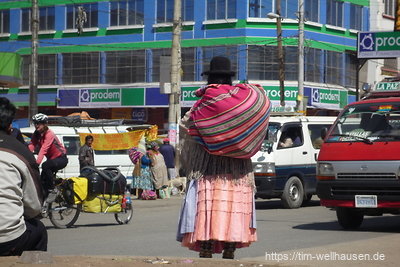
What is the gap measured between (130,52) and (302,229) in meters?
36.8

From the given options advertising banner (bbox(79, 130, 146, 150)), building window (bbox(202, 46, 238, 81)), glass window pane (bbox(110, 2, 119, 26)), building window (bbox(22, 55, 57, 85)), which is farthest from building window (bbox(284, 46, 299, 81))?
advertising banner (bbox(79, 130, 146, 150))

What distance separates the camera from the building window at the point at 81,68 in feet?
169

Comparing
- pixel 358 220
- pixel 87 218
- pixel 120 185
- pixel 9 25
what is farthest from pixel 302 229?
pixel 9 25

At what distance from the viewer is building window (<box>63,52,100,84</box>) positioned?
51.5 m

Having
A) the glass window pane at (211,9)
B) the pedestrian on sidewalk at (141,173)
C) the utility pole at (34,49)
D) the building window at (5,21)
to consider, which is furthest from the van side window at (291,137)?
the building window at (5,21)

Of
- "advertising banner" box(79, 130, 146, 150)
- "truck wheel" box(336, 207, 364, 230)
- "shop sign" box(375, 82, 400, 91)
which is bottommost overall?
"truck wheel" box(336, 207, 364, 230)

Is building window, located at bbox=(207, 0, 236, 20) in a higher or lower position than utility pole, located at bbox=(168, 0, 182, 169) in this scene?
higher

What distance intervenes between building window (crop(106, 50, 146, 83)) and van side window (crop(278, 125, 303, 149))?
96.7ft

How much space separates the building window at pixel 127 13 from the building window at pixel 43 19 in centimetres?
446

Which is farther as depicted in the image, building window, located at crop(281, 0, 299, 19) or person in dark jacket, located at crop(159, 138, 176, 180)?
building window, located at crop(281, 0, 299, 19)

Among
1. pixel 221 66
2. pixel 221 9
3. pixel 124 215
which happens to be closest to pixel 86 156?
pixel 124 215

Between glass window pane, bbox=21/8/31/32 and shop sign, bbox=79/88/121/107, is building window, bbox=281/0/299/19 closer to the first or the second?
shop sign, bbox=79/88/121/107

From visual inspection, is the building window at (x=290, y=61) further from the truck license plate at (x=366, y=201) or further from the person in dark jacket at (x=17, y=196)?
the person in dark jacket at (x=17, y=196)

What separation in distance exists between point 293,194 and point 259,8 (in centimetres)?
2866
